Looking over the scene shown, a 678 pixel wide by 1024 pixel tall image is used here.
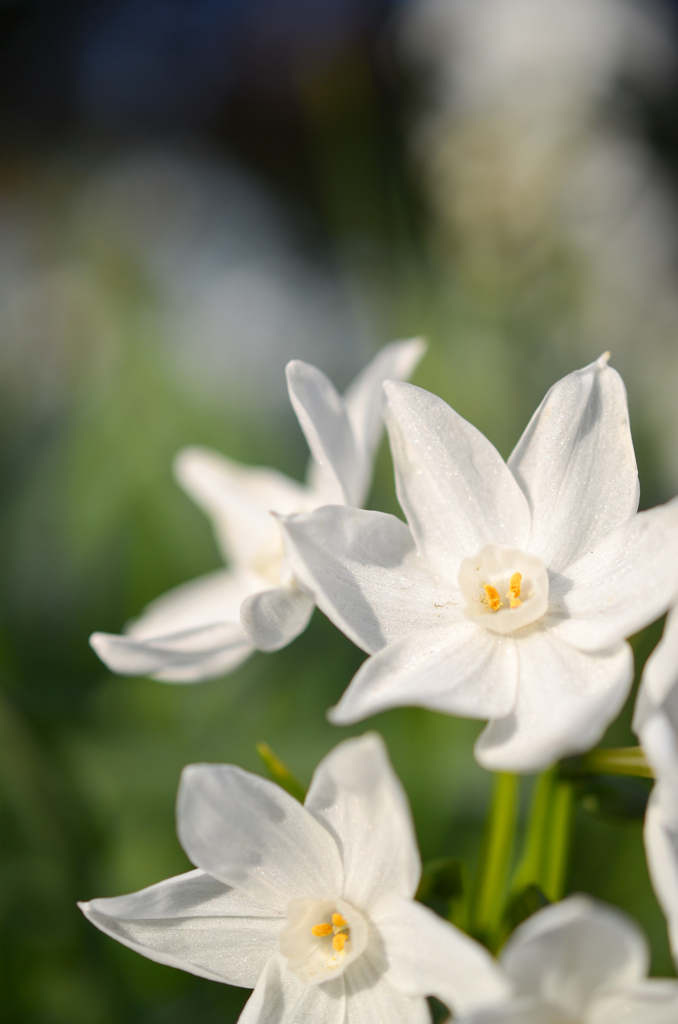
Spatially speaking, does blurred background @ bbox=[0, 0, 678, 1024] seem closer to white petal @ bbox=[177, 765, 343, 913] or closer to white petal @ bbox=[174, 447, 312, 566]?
white petal @ bbox=[177, 765, 343, 913]

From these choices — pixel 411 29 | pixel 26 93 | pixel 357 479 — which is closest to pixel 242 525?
pixel 357 479

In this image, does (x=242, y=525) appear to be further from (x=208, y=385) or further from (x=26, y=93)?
(x=26, y=93)

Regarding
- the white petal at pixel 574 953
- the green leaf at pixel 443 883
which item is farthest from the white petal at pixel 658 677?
the green leaf at pixel 443 883

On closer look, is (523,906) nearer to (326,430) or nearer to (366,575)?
(366,575)

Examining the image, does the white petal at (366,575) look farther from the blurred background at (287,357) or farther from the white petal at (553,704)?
the blurred background at (287,357)

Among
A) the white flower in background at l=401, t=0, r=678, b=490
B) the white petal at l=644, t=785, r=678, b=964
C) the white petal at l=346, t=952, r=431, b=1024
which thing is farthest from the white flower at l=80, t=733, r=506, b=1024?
the white flower in background at l=401, t=0, r=678, b=490
